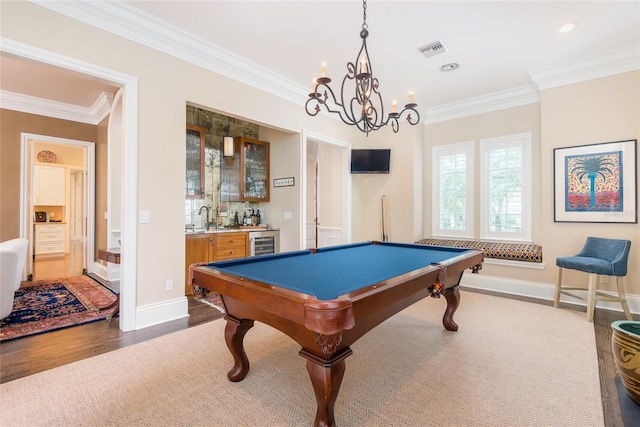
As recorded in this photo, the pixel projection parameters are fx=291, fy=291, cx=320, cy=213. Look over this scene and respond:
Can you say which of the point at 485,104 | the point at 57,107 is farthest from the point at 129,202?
the point at 485,104

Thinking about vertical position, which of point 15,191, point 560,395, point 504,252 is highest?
point 15,191

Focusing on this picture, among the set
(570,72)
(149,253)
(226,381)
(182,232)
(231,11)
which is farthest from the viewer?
(570,72)

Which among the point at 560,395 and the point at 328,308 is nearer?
the point at 328,308

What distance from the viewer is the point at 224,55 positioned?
338 cm

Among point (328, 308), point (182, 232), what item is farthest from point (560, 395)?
point (182, 232)

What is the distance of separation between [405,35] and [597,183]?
9.71ft

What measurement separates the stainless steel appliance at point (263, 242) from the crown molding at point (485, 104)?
348 centimetres

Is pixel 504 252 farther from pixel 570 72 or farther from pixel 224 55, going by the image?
pixel 224 55

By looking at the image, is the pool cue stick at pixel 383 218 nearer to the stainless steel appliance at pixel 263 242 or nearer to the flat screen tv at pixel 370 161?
the flat screen tv at pixel 370 161

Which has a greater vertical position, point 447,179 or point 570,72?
point 570,72

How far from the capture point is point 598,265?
303 centimetres

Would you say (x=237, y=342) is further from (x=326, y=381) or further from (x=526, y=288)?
(x=526, y=288)

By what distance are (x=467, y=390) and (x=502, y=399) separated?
0.19 metres

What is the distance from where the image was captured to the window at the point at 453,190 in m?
4.89
